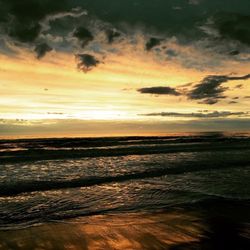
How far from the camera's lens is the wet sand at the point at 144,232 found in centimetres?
776

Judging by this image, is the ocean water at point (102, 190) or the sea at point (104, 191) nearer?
the sea at point (104, 191)

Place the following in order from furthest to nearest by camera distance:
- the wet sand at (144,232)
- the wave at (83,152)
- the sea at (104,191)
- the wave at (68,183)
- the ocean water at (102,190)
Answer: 1. the wave at (83,152)
2. the wave at (68,183)
3. the ocean water at (102,190)
4. the sea at (104,191)
5. the wet sand at (144,232)

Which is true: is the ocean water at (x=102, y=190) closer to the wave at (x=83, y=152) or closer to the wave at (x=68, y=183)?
the wave at (x=68, y=183)

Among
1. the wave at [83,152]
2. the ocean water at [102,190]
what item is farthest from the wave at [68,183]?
the wave at [83,152]

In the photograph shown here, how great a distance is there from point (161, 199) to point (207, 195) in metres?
2.11

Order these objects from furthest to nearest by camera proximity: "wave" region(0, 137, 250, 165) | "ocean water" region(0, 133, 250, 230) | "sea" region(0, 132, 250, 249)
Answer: "wave" region(0, 137, 250, 165), "ocean water" region(0, 133, 250, 230), "sea" region(0, 132, 250, 249)

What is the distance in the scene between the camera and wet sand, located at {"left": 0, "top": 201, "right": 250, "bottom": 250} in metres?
7.76

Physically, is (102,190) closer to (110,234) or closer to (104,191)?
(104,191)

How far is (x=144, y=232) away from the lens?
8.75m

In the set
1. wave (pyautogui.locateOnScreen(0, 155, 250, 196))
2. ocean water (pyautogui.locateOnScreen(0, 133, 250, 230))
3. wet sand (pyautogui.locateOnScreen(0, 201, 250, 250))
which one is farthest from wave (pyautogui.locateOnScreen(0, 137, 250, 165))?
wet sand (pyautogui.locateOnScreen(0, 201, 250, 250))

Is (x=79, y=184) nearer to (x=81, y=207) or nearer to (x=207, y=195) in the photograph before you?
(x=81, y=207)

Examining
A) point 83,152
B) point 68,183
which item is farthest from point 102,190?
point 83,152

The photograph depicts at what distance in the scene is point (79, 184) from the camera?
54.5 feet

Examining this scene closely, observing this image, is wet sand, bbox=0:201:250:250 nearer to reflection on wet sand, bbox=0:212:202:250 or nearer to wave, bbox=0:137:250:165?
reflection on wet sand, bbox=0:212:202:250
